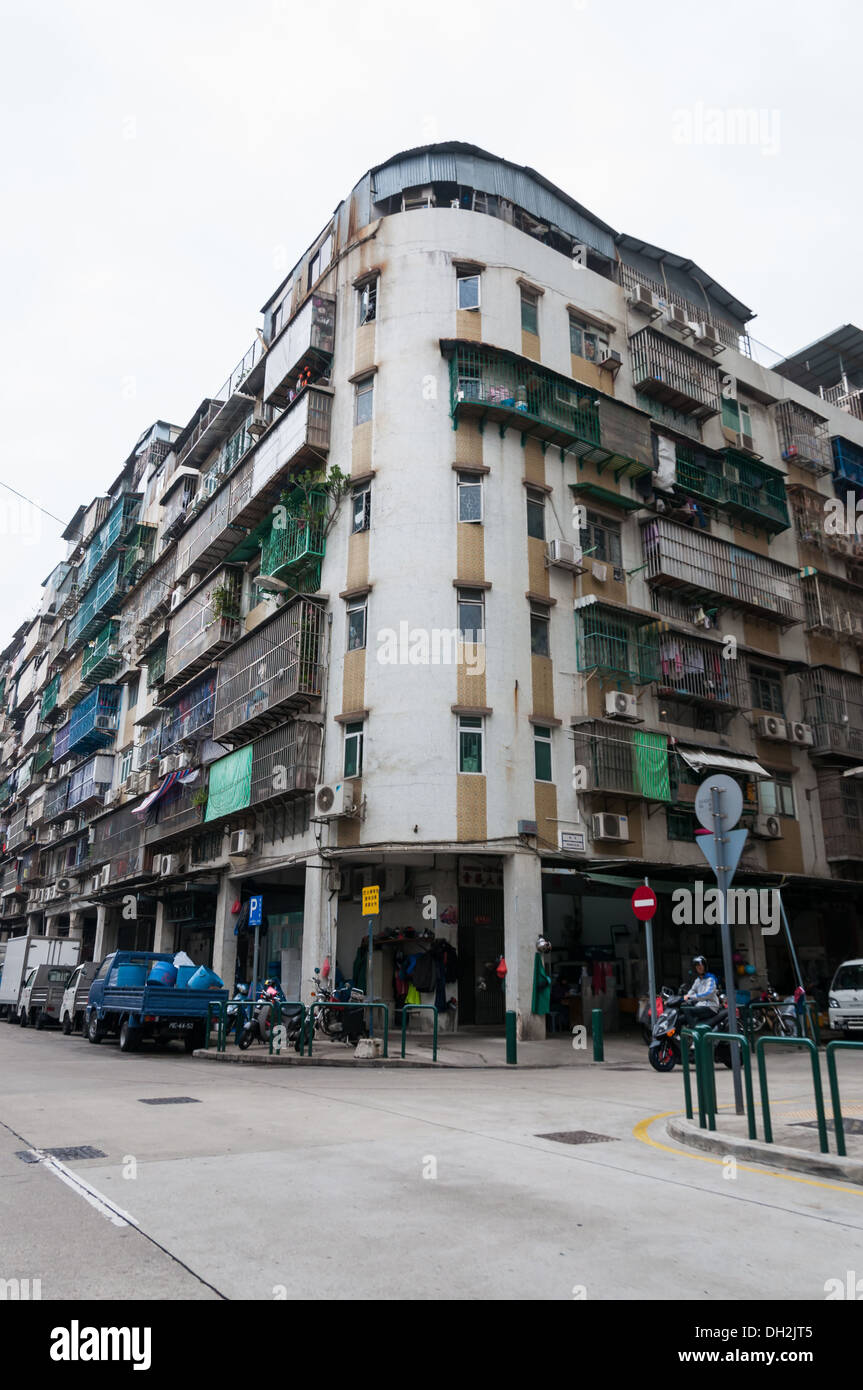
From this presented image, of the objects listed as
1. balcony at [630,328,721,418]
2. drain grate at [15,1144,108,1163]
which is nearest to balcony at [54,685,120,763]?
balcony at [630,328,721,418]

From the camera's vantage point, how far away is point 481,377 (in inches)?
982

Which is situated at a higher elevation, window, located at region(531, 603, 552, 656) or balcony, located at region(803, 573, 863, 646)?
balcony, located at region(803, 573, 863, 646)

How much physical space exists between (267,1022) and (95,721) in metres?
28.8

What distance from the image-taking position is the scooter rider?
14273mm

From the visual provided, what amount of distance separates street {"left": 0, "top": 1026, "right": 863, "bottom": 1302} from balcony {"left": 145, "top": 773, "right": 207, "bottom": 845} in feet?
64.2

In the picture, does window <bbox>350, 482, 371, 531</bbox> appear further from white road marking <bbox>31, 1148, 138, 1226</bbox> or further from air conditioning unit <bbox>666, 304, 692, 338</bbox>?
white road marking <bbox>31, 1148, 138, 1226</bbox>

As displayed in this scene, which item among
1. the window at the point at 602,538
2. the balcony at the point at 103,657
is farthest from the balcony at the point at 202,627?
the window at the point at 602,538

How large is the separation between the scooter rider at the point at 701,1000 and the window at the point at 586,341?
19.1 meters

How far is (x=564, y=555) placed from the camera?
24.6 metres

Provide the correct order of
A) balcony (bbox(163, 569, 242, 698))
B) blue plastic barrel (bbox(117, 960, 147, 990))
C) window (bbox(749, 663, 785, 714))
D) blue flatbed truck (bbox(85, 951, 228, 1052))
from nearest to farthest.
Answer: blue flatbed truck (bbox(85, 951, 228, 1052)), blue plastic barrel (bbox(117, 960, 147, 990)), window (bbox(749, 663, 785, 714)), balcony (bbox(163, 569, 242, 698))

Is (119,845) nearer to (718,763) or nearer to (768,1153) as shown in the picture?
(718,763)

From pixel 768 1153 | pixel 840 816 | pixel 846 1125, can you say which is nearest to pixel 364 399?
pixel 840 816

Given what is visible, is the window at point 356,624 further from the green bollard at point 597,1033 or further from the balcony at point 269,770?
the green bollard at point 597,1033
